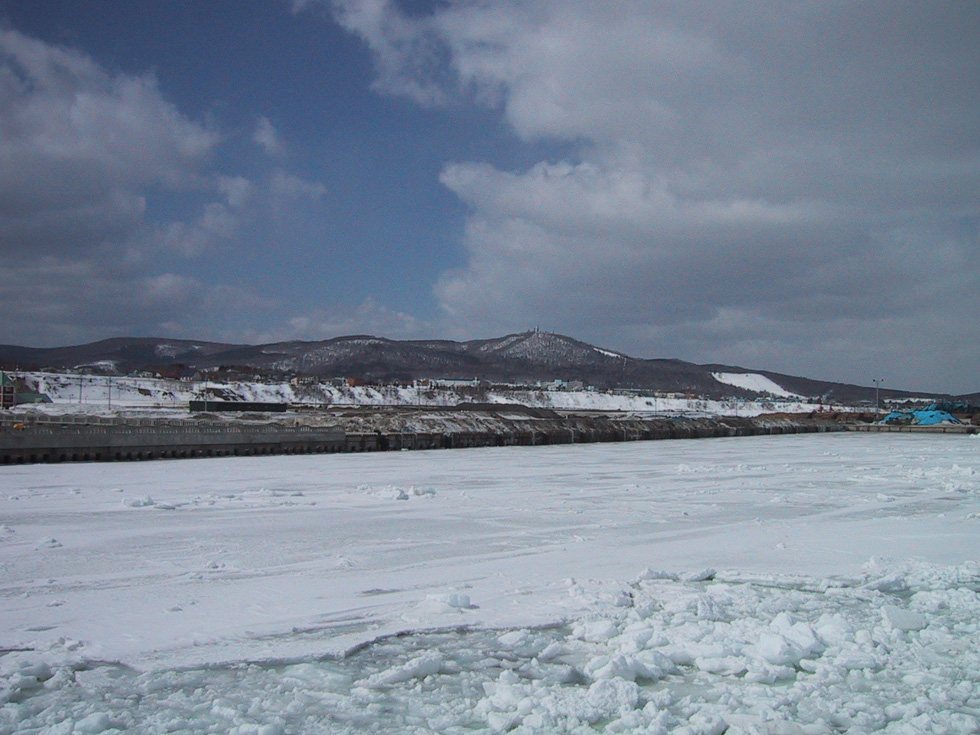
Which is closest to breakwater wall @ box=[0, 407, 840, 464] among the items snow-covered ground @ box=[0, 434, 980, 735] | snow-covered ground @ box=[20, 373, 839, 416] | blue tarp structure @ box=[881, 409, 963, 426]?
snow-covered ground @ box=[0, 434, 980, 735]

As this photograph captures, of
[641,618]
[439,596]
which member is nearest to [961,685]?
[641,618]

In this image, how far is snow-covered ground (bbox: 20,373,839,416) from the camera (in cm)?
9288

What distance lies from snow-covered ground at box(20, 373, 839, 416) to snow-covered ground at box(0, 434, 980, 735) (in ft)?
229

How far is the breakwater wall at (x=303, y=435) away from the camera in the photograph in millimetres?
28234

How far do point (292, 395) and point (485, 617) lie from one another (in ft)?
368

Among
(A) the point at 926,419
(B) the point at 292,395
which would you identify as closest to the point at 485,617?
(A) the point at 926,419

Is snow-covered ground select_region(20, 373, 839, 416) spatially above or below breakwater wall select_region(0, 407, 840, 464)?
above

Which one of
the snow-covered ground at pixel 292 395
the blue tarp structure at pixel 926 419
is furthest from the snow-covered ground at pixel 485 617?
the snow-covered ground at pixel 292 395

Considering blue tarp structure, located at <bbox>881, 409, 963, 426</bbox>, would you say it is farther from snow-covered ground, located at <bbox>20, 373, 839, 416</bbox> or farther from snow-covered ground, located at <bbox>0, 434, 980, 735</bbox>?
snow-covered ground, located at <bbox>0, 434, 980, 735</bbox>

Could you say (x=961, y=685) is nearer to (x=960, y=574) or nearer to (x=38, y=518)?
(x=960, y=574)

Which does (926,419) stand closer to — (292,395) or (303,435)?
(303,435)

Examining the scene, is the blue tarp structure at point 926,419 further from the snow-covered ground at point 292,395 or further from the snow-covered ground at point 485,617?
the snow-covered ground at point 485,617

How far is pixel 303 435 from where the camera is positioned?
117 feet

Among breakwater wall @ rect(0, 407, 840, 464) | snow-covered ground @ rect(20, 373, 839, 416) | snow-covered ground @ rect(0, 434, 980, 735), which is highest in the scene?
snow-covered ground @ rect(20, 373, 839, 416)
